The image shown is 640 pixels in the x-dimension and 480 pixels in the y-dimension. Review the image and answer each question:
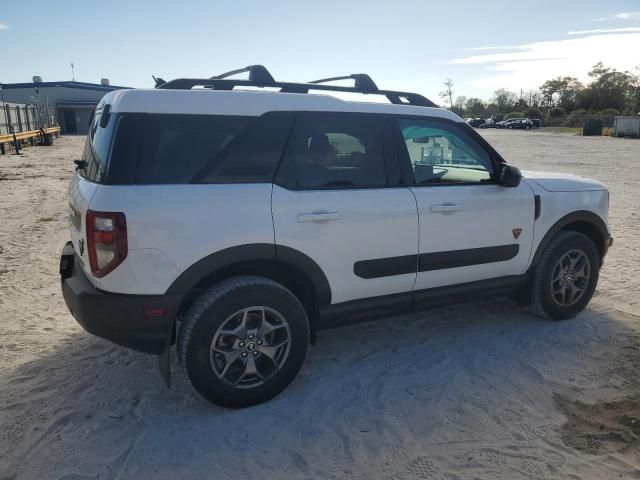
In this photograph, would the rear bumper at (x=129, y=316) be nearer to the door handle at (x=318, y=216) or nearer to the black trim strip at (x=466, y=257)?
the door handle at (x=318, y=216)

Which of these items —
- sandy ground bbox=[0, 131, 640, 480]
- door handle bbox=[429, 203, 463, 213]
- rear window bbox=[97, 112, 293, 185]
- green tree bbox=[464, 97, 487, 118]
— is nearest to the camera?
sandy ground bbox=[0, 131, 640, 480]

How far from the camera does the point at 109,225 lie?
275cm

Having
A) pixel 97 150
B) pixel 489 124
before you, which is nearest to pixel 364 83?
pixel 97 150

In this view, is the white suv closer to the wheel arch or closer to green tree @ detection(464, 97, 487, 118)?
the wheel arch

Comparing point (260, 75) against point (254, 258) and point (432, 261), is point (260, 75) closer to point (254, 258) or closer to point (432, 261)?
point (254, 258)

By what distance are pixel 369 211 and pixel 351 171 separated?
31 centimetres

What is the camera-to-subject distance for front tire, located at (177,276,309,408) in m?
3.02

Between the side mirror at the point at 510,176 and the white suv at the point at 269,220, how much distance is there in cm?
1

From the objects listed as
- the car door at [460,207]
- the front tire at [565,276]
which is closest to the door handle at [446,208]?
the car door at [460,207]

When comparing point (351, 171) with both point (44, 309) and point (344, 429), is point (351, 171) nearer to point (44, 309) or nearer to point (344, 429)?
point (344, 429)

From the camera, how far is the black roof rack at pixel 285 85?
333 cm

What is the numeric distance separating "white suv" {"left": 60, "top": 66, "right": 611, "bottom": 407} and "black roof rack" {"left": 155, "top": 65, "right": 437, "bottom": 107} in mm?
13

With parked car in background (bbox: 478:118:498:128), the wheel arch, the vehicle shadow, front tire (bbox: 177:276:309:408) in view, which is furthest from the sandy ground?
parked car in background (bbox: 478:118:498:128)

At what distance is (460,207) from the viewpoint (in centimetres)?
383
